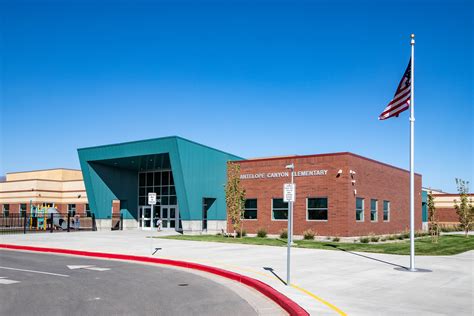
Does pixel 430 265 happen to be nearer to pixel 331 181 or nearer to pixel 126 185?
pixel 331 181

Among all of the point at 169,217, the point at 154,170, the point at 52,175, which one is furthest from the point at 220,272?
the point at 52,175

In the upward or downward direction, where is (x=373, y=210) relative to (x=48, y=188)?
downward

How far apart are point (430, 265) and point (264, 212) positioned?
61.2 feet

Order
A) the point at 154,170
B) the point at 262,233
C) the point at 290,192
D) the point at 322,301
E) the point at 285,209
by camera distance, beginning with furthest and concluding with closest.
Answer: the point at 154,170 → the point at 285,209 → the point at 262,233 → the point at 290,192 → the point at 322,301

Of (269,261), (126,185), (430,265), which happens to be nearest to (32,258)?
(269,261)

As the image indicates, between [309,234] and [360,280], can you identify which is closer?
[360,280]

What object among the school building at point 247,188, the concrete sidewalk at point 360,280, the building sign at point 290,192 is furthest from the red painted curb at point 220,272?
the school building at point 247,188

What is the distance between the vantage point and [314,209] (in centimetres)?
3175

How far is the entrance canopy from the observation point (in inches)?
1400

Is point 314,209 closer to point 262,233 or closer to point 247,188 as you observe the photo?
point 262,233

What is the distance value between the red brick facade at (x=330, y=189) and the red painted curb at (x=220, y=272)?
51.4 feet

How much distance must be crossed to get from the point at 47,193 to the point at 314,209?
4557 cm

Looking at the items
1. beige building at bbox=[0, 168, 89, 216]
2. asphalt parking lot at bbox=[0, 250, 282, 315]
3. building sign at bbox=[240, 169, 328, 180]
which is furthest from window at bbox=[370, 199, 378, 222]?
beige building at bbox=[0, 168, 89, 216]

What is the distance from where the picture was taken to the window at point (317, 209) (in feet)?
102
